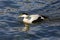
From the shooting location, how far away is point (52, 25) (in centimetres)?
1236

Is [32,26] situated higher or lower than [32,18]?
lower

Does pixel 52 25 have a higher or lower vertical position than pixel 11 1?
lower

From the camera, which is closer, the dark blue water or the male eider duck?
the dark blue water

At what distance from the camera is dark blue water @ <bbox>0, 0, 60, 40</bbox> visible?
438 inches

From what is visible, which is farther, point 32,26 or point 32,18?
point 32,18

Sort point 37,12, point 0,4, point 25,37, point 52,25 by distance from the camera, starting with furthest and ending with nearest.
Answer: point 0,4
point 37,12
point 52,25
point 25,37

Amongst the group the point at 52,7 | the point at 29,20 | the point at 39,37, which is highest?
the point at 52,7

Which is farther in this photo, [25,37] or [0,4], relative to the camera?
[0,4]

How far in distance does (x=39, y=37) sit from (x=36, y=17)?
1.86m

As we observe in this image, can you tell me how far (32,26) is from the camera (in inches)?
479

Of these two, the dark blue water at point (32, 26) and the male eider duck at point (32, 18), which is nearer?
the dark blue water at point (32, 26)

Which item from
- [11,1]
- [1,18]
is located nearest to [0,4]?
[11,1]

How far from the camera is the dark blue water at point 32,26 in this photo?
11125 mm

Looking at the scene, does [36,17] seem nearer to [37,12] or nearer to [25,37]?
[37,12]
